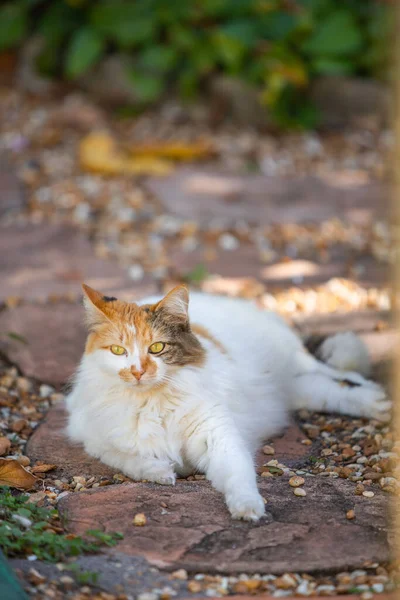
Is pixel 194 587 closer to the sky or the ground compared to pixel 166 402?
closer to the ground

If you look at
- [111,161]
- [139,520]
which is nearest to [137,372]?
[139,520]

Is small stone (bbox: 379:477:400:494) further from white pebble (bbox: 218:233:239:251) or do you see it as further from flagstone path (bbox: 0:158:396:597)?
white pebble (bbox: 218:233:239:251)

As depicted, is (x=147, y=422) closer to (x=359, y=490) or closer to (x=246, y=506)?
(x=246, y=506)

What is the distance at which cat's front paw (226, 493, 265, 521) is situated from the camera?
287 centimetres

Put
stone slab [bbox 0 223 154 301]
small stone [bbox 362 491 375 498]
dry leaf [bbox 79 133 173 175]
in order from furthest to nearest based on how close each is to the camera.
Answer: dry leaf [bbox 79 133 173 175] → stone slab [bbox 0 223 154 301] → small stone [bbox 362 491 375 498]

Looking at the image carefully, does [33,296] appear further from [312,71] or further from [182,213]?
[312,71]

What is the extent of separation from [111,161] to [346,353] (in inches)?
146

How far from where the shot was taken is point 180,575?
260cm

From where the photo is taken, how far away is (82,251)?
5.83m

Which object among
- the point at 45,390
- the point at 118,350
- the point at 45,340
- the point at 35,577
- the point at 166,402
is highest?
the point at 118,350

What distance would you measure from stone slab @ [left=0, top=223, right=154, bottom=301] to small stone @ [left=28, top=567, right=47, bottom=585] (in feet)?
8.95

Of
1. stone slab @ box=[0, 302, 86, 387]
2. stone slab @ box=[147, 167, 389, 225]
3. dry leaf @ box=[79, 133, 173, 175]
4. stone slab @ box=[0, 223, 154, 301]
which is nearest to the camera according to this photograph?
stone slab @ box=[0, 302, 86, 387]

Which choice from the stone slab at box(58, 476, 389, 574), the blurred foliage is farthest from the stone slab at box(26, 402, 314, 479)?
the blurred foliage

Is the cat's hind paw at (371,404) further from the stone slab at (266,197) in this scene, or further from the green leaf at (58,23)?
the green leaf at (58,23)
